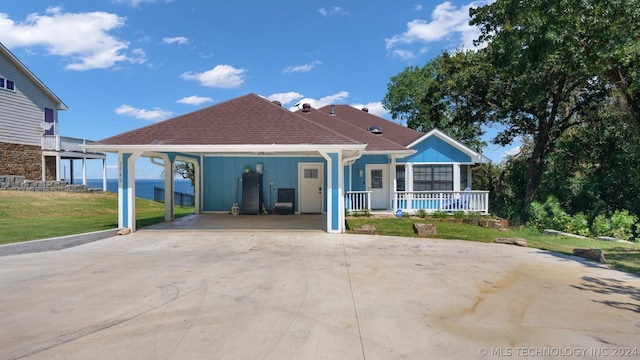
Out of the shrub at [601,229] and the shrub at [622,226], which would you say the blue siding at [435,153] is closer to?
the shrub at [601,229]

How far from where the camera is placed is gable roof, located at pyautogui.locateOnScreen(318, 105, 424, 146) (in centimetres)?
1648

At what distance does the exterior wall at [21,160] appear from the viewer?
18984mm

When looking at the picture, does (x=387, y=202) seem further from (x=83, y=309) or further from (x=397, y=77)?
(x=397, y=77)

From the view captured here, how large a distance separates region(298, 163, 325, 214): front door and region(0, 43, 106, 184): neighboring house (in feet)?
39.4

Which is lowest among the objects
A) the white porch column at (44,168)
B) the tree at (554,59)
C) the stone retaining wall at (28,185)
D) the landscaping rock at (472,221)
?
the landscaping rock at (472,221)

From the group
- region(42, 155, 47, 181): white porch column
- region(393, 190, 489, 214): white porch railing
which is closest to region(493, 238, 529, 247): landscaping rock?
region(393, 190, 489, 214): white porch railing

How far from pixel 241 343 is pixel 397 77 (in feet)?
84.9

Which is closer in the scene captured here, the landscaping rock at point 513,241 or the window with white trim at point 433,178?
the landscaping rock at point 513,241

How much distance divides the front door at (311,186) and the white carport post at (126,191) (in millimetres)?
6548

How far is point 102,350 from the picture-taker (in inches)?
132

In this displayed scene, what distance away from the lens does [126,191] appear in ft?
35.6

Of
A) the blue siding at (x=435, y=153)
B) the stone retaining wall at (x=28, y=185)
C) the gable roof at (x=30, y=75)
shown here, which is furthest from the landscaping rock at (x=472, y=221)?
the gable roof at (x=30, y=75)

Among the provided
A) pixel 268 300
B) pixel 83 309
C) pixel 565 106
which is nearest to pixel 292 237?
pixel 268 300

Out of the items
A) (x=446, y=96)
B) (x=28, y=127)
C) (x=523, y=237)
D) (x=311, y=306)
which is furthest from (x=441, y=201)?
(x=28, y=127)
